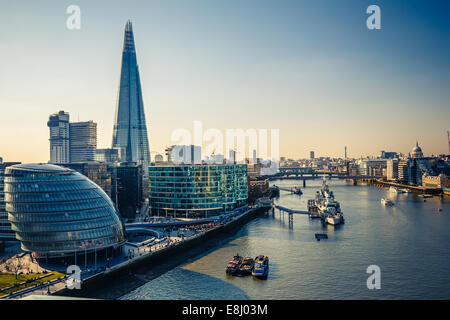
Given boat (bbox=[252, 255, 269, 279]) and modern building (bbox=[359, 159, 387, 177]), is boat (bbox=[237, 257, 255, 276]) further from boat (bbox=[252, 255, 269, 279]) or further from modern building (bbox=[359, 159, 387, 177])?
modern building (bbox=[359, 159, 387, 177])

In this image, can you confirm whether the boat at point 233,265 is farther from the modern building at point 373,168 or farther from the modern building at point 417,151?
the modern building at point 417,151

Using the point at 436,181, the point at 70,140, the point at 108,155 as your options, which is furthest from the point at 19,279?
the point at 70,140

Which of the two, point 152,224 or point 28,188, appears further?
point 152,224

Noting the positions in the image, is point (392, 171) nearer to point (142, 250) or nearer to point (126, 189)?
point (126, 189)

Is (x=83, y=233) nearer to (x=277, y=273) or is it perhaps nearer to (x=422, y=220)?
(x=277, y=273)

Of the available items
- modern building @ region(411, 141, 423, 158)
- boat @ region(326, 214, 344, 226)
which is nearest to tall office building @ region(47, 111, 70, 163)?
boat @ region(326, 214, 344, 226)
